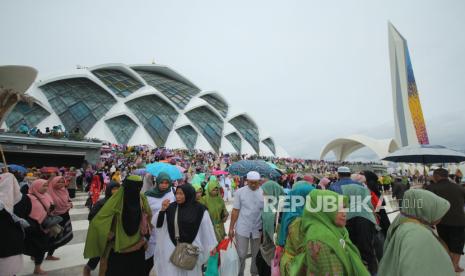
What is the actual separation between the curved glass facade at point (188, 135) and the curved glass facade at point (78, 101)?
7.76m

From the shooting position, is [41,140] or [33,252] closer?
[33,252]

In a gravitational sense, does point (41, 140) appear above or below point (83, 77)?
below

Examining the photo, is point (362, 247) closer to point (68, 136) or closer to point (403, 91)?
A: point (68, 136)

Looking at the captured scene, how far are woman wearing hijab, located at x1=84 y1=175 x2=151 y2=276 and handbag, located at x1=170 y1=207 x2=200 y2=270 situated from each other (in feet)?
1.34

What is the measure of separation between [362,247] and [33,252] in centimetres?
395

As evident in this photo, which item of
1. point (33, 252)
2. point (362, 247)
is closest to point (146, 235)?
point (33, 252)

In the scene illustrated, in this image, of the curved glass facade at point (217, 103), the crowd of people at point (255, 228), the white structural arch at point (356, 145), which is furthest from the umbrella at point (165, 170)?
the curved glass facade at point (217, 103)

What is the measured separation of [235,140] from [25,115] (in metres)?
21.7

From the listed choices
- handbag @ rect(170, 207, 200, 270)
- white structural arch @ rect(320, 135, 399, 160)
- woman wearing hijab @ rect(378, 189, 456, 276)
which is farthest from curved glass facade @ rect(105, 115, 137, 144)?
white structural arch @ rect(320, 135, 399, 160)

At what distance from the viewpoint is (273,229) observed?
10.2 feet

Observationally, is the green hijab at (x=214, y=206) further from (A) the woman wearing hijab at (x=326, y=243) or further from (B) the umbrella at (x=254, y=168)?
(B) the umbrella at (x=254, y=168)

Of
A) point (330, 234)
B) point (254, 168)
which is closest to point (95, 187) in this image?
point (254, 168)

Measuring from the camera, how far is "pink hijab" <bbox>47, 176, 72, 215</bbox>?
13.0ft

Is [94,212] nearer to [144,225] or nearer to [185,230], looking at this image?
[144,225]
